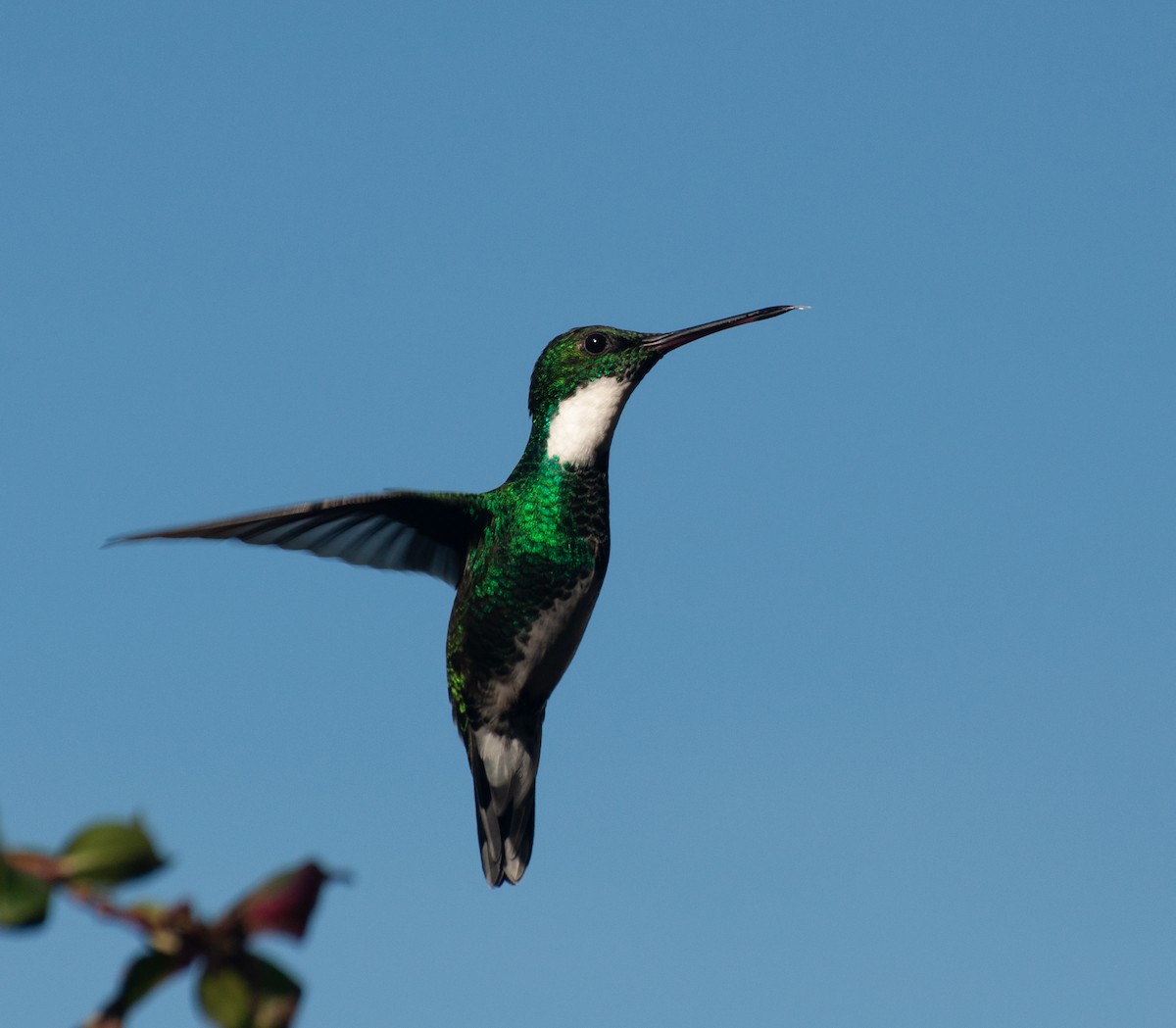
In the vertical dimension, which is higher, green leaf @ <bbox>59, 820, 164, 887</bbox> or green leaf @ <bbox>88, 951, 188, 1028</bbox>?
green leaf @ <bbox>59, 820, 164, 887</bbox>

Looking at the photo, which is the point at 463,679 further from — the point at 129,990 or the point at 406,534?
the point at 129,990

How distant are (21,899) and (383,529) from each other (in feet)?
20.5

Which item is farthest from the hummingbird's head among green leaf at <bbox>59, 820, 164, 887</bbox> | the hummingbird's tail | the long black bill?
green leaf at <bbox>59, 820, 164, 887</bbox>

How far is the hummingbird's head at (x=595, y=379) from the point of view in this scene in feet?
24.3

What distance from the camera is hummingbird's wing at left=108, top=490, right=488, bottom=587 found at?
678 cm

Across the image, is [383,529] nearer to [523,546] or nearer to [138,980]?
[523,546]

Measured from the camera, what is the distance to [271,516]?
657 cm

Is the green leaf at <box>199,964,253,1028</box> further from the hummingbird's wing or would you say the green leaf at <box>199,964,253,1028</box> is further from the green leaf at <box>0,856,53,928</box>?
the hummingbird's wing

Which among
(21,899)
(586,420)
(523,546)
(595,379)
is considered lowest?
(21,899)

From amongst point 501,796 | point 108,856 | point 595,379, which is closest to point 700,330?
point 595,379

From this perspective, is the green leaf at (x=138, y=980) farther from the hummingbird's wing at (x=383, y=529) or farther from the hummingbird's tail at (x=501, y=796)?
the hummingbird's tail at (x=501, y=796)

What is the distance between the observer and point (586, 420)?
7449 millimetres

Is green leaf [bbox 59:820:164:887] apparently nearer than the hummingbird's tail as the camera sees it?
Yes

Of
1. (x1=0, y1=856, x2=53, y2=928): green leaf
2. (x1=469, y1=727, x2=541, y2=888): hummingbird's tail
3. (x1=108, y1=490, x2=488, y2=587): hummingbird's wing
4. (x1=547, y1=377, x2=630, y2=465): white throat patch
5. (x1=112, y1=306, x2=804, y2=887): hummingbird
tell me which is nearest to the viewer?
(x1=0, y1=856, x2=53, y2=928): green leaf
